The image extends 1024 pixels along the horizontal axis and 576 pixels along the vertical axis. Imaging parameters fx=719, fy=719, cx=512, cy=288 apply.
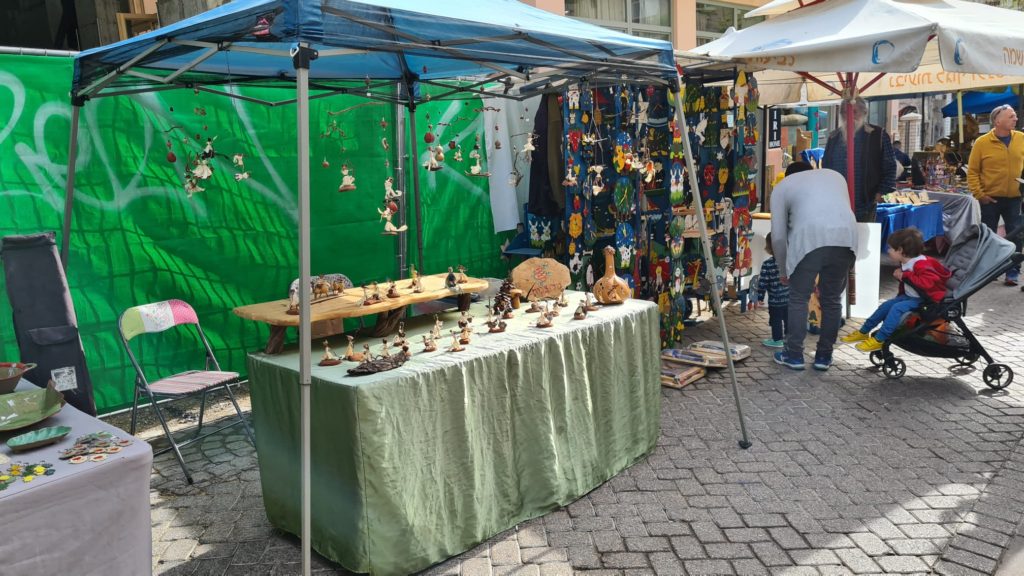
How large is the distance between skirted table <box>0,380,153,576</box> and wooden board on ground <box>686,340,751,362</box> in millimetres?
4401

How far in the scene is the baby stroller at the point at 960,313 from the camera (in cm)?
489

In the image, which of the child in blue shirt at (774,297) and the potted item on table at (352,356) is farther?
the child in blue shirt at (774,297)

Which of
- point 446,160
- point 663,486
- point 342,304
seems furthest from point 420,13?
point 446,160

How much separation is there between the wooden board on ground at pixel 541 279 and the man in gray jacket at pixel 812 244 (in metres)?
2.07

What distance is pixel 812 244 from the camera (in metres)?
5.23

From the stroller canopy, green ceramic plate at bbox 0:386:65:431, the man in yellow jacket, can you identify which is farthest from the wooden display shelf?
the man in yellow jacket

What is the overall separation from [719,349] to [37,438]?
4738 millimetres

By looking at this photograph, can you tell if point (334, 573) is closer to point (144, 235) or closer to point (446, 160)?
point (144, 235)

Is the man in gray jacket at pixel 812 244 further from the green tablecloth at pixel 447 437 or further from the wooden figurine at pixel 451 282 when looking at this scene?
the wooden figurine at pixel 451 282

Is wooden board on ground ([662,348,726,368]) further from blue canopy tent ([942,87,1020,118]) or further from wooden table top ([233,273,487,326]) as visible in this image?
blue canopy tent ([942,87,1020,118])

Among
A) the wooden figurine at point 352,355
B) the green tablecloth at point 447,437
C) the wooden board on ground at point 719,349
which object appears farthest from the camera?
the wooden board on ground at point 719,349

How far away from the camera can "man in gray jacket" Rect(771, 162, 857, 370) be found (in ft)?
17.1

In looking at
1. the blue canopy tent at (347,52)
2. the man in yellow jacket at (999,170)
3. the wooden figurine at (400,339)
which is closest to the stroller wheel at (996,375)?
the blue canopy tent at (347,52)

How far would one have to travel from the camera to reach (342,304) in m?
3.53
